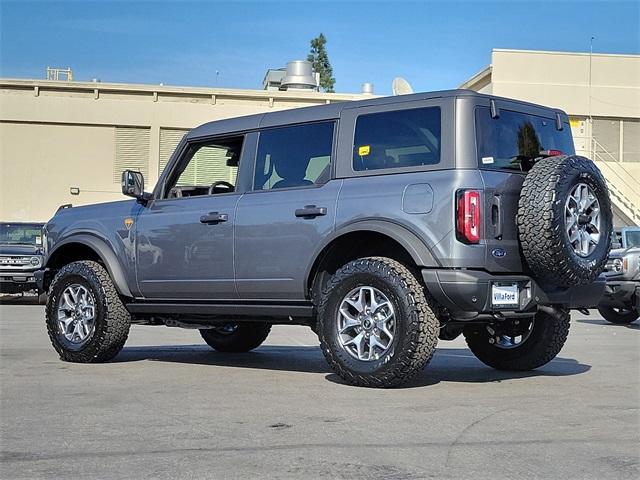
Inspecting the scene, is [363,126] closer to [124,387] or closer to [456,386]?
[456,386]

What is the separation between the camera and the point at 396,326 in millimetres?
6758

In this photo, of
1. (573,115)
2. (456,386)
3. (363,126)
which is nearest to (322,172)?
(363,126)

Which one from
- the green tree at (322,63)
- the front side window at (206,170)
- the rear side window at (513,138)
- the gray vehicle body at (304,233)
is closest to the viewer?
the gray vehicle body at (304,233)

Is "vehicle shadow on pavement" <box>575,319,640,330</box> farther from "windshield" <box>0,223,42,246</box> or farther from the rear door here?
"windshield" <box>0,223,42,246</box>

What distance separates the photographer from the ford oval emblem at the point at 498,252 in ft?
21.9

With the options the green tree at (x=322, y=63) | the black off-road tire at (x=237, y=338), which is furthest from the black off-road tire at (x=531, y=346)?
→ the green tree at (x=322, y=63)

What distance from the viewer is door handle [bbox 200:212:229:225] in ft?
26.0

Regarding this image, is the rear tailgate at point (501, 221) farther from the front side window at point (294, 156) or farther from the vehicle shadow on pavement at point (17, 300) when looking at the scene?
the vehicle shadow on pavement at point (17, 300)

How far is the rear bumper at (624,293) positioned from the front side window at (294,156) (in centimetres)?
777

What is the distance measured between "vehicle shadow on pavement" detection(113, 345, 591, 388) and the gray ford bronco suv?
1.04 feet

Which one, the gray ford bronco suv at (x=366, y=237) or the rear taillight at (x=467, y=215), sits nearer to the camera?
the rear taillight at (x=467, y=215)

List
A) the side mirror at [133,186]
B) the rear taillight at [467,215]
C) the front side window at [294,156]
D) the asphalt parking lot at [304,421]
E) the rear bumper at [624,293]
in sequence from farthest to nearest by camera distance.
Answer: the rear bumper at [624,293] < the side mirror at [133,186] < the front side window at [294,156] < the rear taillight at [467,215] < the asphalt parking lot at [304,421]

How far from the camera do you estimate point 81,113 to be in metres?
29.4

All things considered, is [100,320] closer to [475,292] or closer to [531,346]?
[475,292]
